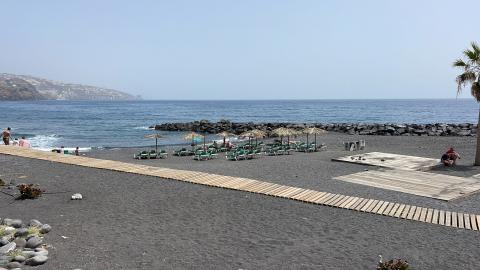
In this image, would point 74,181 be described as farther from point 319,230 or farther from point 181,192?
point 319,230

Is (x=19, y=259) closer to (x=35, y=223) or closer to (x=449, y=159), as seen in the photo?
(x=35, y=223)

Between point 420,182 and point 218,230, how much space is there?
382 inches

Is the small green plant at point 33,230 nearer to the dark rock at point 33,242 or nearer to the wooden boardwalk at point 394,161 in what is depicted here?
the dark rock at point 33,242

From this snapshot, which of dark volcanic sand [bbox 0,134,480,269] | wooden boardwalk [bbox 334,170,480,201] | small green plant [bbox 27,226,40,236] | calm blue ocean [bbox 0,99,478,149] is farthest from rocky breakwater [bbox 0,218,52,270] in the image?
calm blue ocean [bbox 0,99,478,149]

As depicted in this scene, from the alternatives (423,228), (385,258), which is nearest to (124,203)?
(385,258)

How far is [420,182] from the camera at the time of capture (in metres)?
16.6

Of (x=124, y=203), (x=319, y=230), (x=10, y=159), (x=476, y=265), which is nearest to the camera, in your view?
(x=476, y=265)

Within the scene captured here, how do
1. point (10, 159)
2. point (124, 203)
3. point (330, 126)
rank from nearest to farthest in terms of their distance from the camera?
point (124, 203) < point (10, 159) < point (330, 126)

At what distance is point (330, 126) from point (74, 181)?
4495 centimetres

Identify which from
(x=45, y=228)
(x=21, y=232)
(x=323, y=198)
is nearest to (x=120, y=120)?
(x=323, y=198)

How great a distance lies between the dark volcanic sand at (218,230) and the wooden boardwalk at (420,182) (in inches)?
26.4

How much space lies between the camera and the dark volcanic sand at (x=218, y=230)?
8.92 m

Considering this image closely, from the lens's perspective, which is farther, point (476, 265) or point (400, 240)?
point (400, 240)

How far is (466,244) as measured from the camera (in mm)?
9969
